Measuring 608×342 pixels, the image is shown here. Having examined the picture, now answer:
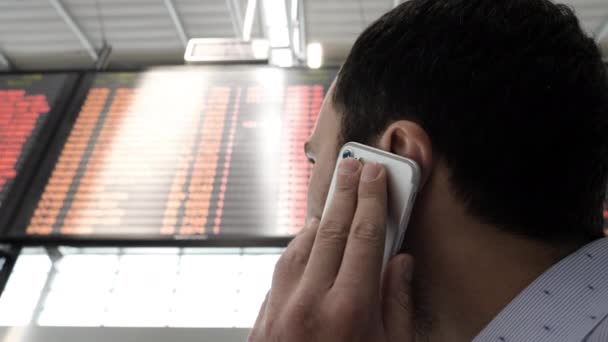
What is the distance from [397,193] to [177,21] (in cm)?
495

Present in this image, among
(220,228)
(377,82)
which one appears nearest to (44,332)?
(220,228)

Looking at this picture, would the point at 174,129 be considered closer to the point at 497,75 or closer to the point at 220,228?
the point at 220,228

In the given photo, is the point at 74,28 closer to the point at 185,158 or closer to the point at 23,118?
the point at 23,118

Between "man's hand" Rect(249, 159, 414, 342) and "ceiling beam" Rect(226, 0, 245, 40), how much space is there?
169 inches

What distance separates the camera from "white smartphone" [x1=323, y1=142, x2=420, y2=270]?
2.19 ft

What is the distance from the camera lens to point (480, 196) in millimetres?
690

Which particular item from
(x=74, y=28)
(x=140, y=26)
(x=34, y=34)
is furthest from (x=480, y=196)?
(x=34, y=34)

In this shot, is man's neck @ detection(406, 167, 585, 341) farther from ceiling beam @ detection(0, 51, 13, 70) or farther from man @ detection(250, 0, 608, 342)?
ceiling beam @ detection(0, 51, 13, 70)

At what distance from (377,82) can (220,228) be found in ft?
4.23

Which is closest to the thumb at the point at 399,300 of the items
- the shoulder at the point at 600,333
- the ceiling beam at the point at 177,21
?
the shoulder at the point at 600,333

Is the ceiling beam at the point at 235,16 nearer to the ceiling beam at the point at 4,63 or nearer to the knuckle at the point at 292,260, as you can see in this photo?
the ceiling beam at the point at 4,63

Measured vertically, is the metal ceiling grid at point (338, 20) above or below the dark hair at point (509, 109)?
below

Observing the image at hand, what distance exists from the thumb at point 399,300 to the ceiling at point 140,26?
4.41 metres

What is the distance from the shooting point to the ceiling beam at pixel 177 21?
4.75m
